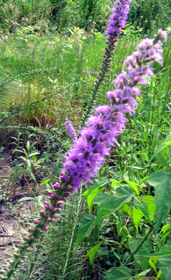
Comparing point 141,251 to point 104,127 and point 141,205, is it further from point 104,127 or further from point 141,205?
point 104,127

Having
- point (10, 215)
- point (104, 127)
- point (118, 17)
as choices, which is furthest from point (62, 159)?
point (118, 17)

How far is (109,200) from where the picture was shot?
1.05 m

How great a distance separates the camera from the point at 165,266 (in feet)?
2.98

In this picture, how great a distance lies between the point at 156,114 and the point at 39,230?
2.04 metres

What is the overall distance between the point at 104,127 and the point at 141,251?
2.16 feet

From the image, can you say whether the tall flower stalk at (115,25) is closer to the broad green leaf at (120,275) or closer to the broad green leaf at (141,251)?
the broad green leaf at (141,251)

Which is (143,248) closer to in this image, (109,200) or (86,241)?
(109,200)

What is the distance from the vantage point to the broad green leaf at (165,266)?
2.89ft

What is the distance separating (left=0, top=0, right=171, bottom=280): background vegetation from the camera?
116 cm

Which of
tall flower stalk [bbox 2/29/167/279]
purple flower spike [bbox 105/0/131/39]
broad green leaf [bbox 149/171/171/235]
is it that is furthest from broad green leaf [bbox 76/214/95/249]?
purple flower spike [bbox 105/0/131/39]

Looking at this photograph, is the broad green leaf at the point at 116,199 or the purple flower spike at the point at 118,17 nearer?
the broad green leaf at the point at 116,199

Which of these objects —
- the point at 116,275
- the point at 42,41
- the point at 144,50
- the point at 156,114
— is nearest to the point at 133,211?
the point at 116,275

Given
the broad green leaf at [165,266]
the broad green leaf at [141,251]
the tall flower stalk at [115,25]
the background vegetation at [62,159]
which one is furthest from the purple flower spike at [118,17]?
the broad green leaf at [165,266]

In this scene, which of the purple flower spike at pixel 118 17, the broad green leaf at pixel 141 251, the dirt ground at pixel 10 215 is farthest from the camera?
the purple flower spike at pixel 118 17
